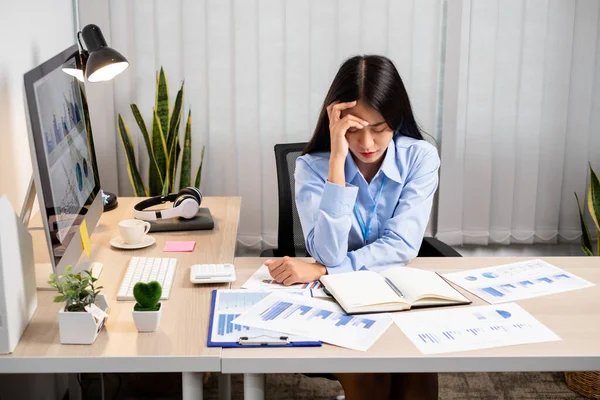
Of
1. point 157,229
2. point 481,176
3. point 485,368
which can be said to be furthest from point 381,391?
point 481,176

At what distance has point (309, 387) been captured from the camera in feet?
8.92

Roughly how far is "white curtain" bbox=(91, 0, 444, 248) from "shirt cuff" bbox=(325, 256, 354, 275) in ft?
5.24

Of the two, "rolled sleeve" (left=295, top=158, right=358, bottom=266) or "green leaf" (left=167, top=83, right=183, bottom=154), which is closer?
"rolled sleeve" (left=295, top=158, right=358, bottom=266)

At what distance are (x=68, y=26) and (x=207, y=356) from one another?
2100mm

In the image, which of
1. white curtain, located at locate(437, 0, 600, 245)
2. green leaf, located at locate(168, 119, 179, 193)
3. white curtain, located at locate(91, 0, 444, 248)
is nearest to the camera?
green leaf, located at locate(168, 119, 179, 193)

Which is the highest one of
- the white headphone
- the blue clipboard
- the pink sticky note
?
the white headphone

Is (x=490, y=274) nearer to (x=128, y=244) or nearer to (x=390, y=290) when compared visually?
(x=390, y=290)

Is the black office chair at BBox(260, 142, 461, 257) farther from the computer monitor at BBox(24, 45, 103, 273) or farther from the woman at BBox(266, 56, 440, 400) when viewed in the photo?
the computer monitor at BBox(24, 45, 103, 273)

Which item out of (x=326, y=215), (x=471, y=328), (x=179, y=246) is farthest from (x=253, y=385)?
(x=179, y=246)

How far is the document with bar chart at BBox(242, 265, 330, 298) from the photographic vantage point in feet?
5.76

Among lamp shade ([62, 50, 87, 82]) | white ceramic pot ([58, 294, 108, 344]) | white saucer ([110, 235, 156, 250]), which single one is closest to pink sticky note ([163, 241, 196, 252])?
white saucer ([110, 235, 156, 250])

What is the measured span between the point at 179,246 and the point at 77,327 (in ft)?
2.29

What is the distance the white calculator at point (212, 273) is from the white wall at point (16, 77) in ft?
2.03

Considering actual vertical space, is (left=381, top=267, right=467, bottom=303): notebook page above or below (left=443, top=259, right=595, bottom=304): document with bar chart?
above
